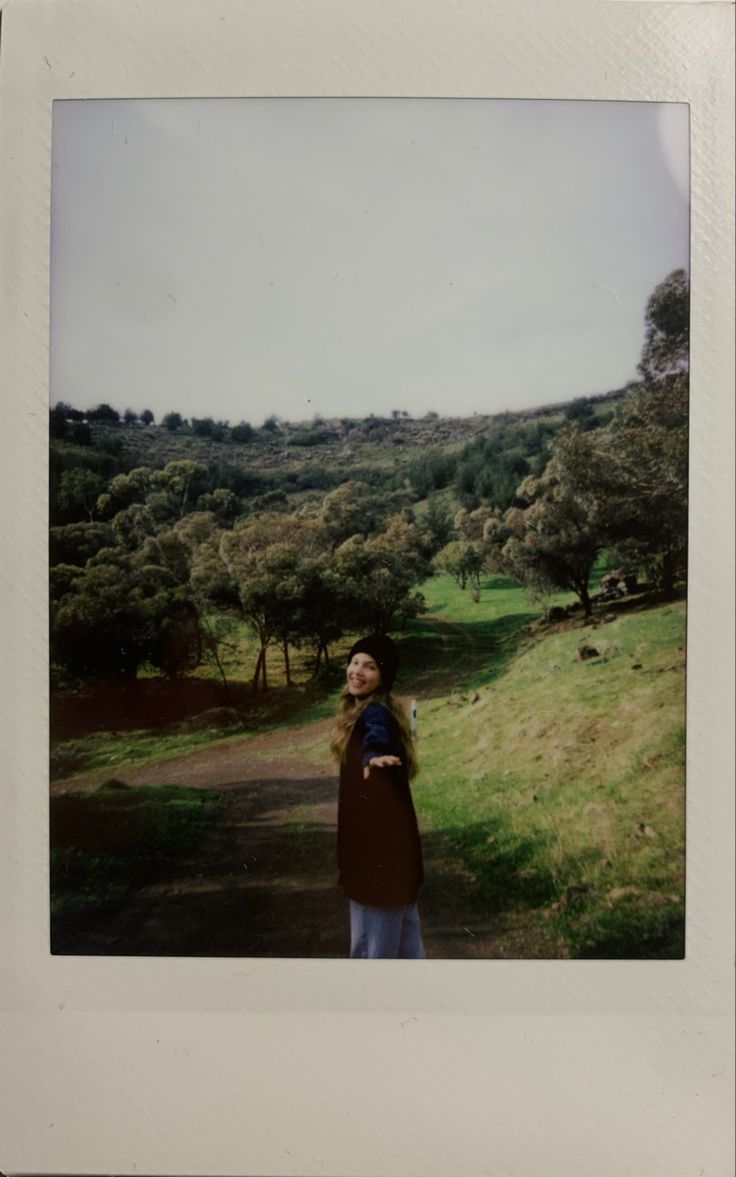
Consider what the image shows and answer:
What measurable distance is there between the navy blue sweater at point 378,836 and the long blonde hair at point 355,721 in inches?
1.5

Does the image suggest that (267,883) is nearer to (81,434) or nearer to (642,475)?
(81,434)

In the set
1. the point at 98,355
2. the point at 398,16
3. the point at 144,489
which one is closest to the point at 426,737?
the point at 144,489

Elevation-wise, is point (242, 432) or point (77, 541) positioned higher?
point (242, 432)

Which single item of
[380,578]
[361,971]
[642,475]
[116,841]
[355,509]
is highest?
[642,475]

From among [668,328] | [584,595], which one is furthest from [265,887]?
[668,328]

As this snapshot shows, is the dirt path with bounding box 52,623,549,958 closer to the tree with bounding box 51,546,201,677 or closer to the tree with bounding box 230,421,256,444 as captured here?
the tree with bounding box 51,546,201,677

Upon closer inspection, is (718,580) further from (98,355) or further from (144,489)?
(98,355)

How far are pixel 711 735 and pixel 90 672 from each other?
6.41 ft

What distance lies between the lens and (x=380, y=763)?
244cm

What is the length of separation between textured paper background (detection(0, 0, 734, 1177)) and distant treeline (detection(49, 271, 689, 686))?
15cm

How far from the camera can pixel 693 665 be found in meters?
2.40

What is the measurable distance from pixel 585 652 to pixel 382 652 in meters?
0.65

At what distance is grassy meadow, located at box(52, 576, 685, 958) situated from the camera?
2.38 metres

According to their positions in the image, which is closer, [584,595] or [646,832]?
[646,832]
